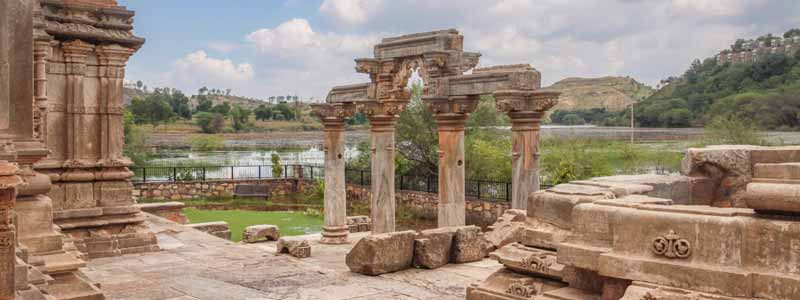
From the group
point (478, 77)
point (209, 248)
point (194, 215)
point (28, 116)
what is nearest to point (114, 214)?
point (209, 248)

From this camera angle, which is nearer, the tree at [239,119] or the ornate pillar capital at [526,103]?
the ornate pillar capital at [526,103]

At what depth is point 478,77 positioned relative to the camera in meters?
12.2

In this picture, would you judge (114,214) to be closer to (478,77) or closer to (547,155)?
(478,77)

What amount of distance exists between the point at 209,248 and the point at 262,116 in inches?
3052

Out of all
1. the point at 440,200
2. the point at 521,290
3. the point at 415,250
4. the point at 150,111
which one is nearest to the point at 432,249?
the point at 415,250

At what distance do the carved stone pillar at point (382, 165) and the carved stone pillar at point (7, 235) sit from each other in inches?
418

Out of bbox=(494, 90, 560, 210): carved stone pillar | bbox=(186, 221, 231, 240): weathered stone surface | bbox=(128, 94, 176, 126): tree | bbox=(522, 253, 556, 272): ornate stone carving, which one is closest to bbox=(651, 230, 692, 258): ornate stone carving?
bbox=(522, 253, 556, 272): ornate stone carving

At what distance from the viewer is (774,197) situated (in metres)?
3.60

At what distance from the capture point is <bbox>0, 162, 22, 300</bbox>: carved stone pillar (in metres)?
3.93

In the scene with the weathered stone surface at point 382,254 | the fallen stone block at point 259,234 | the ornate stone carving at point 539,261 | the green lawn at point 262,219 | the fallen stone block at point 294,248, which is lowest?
the green lawn at point 262,219

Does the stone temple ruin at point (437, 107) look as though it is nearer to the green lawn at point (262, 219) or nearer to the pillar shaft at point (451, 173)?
the pillar shaft at point (451, 173)

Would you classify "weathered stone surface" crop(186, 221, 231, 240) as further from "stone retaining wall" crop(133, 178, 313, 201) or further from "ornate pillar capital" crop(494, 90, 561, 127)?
"stone retaining wall" crop(133, 178, 313, 201)

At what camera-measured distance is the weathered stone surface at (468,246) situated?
9086 mm

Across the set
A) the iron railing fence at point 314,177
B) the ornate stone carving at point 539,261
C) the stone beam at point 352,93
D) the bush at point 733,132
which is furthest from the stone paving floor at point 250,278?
the bush at point 733,132
